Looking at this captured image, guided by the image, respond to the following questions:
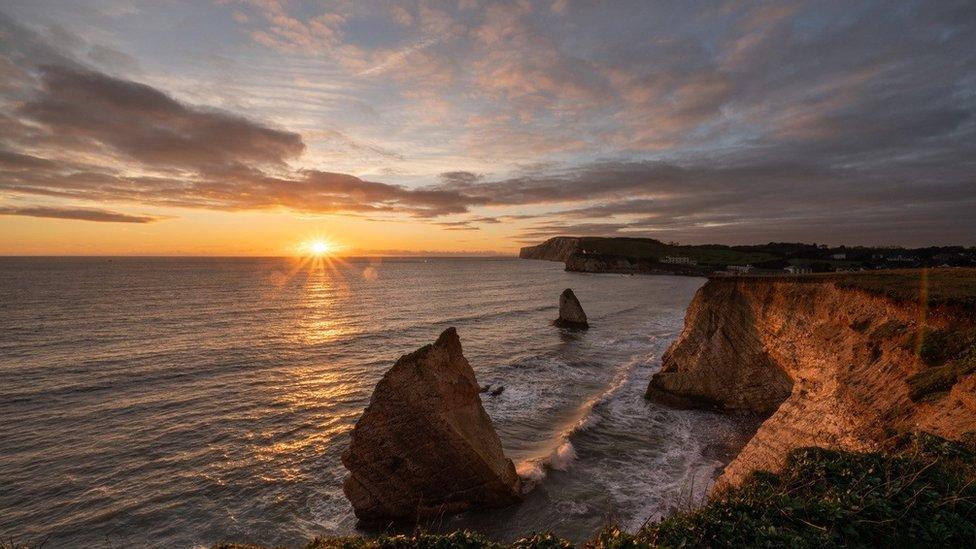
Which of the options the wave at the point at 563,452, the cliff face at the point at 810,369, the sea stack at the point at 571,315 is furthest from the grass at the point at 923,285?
the sea stack at the point at 571,315

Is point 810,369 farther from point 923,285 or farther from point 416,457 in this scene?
point 416,457

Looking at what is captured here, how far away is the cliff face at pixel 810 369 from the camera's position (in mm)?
13461

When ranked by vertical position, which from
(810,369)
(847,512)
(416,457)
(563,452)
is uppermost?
(847,512)

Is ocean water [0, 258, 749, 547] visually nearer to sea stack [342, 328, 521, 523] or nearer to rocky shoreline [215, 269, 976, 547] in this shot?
sea stack [342, 328, 521, 523]

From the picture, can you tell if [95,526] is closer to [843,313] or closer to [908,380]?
[908,380]

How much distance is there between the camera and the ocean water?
55.5 feet

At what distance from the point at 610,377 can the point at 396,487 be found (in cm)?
2351

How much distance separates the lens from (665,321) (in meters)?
63.9

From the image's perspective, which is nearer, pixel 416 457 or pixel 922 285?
pixel 416 457

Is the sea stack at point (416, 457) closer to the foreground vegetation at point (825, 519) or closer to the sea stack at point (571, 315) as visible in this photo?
the foreground vegetation at point (825, 519)

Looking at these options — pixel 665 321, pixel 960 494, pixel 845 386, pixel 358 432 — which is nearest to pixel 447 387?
pixel 358 432

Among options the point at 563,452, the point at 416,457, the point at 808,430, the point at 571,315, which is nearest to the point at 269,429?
the point at 416,457

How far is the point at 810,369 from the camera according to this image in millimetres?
19094

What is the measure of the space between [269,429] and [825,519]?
26.8m
